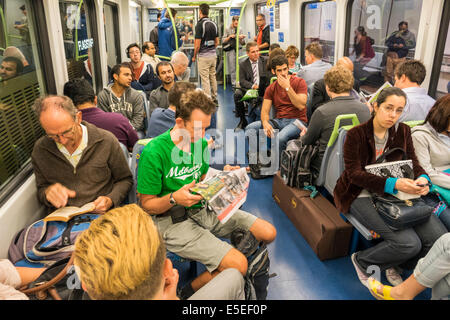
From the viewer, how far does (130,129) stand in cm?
326

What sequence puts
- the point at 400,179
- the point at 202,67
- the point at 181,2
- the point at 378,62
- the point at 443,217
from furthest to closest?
the point at 202,67 < the point at 181,2 < the point at 378,62 < the point at 443,217 < the point at 400,179

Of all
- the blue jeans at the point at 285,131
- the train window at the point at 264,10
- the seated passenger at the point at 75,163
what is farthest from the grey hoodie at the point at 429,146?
the train window at the point at 264,10

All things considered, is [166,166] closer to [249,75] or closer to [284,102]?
[284,102]

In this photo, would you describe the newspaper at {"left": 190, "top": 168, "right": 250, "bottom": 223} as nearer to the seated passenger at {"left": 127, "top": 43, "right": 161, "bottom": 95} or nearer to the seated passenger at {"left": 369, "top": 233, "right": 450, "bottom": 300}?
the seated passenger at {"left": 369, "top": 233, "right": 450, "bottom": 300}

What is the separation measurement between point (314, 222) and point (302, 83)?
2113mm

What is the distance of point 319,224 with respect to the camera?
2822mm

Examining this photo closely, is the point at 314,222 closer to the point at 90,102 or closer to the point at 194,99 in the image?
the point at 194,99

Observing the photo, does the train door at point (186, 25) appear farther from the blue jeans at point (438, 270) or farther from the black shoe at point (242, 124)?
the blue jeans at point (438, 270)

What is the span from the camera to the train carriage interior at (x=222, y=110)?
2.52 metres

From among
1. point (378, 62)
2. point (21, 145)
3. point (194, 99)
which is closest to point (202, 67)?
point (378, 62)

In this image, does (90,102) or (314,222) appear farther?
(90,102)

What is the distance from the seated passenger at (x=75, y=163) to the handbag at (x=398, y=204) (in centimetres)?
193

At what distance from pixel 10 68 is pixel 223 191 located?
2137 millimetres

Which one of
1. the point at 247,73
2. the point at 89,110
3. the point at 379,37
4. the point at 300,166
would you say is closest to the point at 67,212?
the point at 89,110
